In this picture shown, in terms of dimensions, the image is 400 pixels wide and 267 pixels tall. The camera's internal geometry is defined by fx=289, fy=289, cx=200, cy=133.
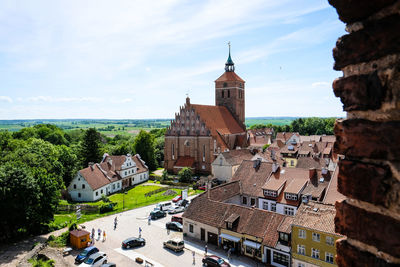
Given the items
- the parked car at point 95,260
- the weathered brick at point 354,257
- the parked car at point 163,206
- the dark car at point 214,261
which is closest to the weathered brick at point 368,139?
the weathered brick at point 354,257

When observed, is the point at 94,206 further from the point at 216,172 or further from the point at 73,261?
the point at 216,172

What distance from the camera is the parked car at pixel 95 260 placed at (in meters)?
24.1

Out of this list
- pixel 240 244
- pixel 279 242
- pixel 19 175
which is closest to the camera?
pixel 279 242

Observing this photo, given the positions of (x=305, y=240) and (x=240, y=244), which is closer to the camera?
(x=305, y=240)

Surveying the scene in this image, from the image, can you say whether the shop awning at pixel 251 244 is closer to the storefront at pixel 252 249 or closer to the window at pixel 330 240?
the storefront at pixel 252 249

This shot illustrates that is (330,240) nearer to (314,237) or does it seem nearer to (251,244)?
(314,237)

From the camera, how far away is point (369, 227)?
2.29m

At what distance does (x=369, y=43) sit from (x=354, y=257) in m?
1.76

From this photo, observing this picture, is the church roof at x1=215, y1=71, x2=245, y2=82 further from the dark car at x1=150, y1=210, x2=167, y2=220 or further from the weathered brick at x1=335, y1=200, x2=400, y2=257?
the weathered brick at x1=335, y1=200, x2=400, y2=257

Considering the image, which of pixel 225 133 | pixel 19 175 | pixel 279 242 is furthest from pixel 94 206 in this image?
pixel 225 133

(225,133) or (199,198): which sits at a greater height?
(225,133)

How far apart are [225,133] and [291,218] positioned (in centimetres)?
4021

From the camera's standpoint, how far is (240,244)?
2703cm

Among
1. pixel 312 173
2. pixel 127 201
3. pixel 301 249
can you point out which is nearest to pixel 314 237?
pixel 301 249
